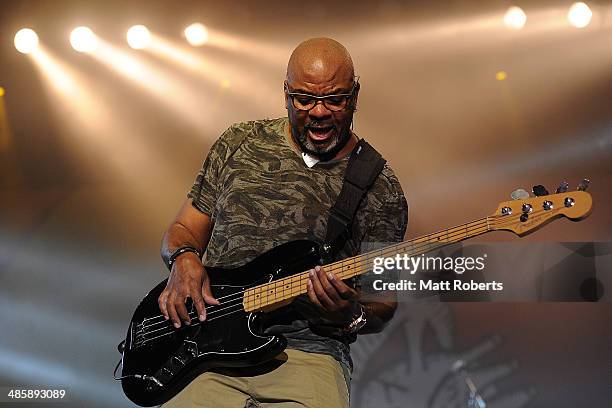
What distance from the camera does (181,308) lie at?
263cm

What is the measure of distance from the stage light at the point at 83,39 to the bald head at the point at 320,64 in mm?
2054

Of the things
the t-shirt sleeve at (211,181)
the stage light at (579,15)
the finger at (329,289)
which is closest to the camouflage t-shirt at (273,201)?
the t-shirt sleeve at (211,181)

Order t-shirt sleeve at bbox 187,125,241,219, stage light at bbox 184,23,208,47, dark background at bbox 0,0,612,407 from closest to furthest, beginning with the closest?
t-shirt sleeve at bbox 187,125,241,219
dark background at bbox 0,0,612,407
stage light at bbox 184,23,208,47

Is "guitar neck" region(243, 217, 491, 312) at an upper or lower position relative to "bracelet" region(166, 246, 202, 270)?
lower

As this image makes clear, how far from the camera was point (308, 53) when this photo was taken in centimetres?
288

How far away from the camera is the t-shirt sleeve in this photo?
2.93 m

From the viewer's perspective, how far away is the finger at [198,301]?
102 inches

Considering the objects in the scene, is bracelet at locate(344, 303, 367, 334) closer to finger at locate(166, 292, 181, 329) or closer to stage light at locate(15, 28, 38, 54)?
finger at locate(166, 292, 181, 329)

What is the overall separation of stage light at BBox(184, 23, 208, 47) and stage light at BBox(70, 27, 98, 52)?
486mm

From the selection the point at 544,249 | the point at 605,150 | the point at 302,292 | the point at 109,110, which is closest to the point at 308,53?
the point at 302,292

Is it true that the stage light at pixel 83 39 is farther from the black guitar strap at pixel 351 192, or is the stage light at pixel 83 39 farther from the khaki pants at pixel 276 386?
the khaki pants at pixel 276 386

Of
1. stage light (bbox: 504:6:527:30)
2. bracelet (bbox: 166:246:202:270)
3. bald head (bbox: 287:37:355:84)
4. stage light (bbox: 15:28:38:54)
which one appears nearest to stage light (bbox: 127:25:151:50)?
stage light (bbox: 15:28:38:54)

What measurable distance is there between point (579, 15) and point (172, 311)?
8.35 ft

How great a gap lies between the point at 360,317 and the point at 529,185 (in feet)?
5.30
